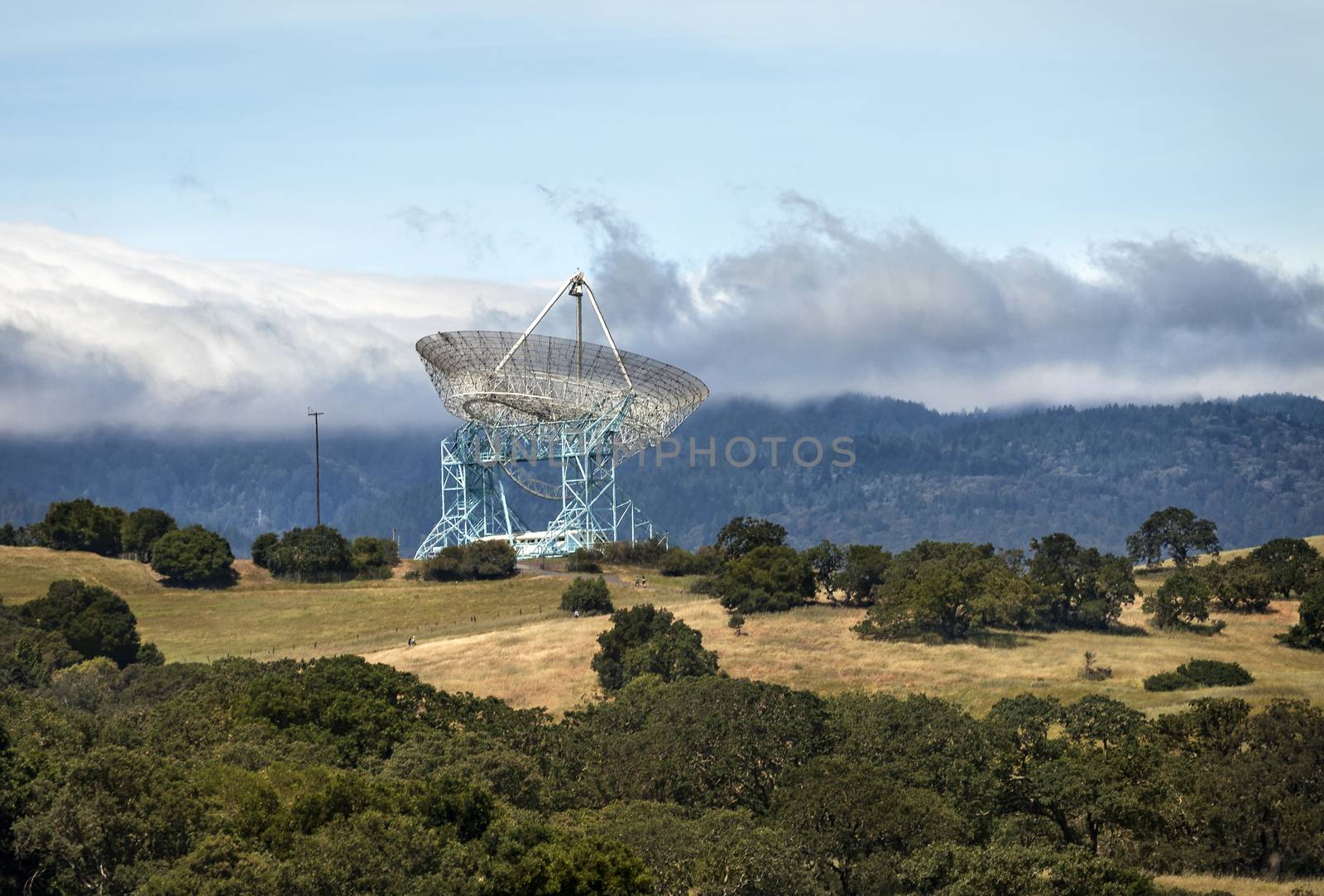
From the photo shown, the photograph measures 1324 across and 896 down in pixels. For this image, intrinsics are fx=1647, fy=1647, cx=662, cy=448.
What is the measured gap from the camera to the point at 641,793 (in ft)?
192

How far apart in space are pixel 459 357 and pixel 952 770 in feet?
279

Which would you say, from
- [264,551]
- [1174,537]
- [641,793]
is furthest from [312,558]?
[641,793]

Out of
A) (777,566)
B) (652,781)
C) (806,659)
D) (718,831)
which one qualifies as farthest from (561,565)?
(718,831)

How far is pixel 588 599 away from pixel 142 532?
5066cm

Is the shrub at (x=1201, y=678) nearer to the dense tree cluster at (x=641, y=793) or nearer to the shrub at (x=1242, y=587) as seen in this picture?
the dense tree cluster at (x=641, y=793)

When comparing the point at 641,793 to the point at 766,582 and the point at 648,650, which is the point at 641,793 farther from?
the point at 766,582

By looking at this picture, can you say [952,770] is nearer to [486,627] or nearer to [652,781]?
[652,781]

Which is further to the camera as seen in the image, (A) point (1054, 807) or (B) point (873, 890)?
(A) point (1054, 807)

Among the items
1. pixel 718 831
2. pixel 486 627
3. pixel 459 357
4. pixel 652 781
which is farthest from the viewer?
pixel 459 357

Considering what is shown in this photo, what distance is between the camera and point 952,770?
2247 inches

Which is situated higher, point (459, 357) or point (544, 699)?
point (459, 357)

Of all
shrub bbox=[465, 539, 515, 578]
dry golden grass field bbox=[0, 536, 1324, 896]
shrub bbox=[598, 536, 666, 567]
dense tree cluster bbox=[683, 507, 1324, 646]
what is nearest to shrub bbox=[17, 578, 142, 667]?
dry golden grass field bbox=[0, 536, 1324, 896]

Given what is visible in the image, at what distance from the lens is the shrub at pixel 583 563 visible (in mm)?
136875

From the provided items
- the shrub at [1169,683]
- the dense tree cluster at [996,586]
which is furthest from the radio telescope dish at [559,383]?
the shrub at [1169,683]
